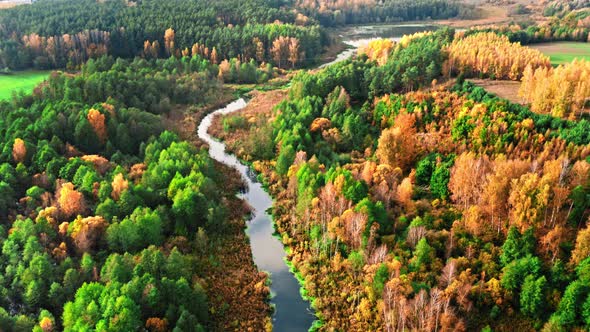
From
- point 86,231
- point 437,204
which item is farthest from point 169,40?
point 437,204

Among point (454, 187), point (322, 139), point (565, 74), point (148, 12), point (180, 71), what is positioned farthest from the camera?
point (148, 12)

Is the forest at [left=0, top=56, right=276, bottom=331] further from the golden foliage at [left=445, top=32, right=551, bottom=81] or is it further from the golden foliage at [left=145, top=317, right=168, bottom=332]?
the golden foliage at [left=445, top=32, right=551, bottom=81]

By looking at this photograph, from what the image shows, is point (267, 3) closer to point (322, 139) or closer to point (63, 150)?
point (322, 139)

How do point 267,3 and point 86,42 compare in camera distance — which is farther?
point 267,3

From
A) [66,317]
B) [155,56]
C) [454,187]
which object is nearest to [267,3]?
[155,56]

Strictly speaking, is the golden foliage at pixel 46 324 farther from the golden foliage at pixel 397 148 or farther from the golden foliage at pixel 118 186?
the golden foliage at pixel 397 148

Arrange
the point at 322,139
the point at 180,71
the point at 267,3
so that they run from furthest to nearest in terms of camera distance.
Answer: the point at 267,3
the point at 180,71
the point at 322,139

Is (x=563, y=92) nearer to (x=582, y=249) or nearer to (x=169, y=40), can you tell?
(x=582, y=249)
